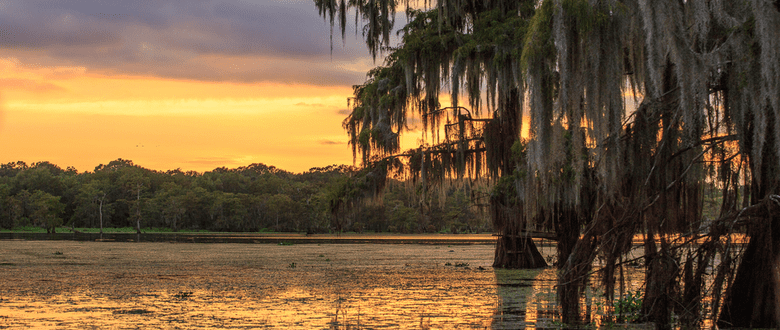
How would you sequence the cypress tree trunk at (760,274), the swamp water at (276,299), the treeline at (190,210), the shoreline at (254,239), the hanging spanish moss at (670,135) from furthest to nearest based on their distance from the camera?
the treeline at (190,210) < the shoreline at (254,239) < the swamp water at (276,299) < the cypress tree trunk at (760,274) < the hanging spanish moss at (670,135)

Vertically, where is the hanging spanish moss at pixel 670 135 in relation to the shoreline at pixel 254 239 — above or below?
above

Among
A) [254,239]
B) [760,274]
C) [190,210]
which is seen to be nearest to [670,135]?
[760,274]

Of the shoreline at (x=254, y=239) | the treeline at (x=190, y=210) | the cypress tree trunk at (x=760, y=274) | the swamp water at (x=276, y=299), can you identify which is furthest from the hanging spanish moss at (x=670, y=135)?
the treeline at (x=190, y=210)

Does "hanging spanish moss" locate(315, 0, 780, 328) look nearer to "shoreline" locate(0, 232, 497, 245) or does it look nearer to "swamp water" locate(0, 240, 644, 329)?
"swamp water" locate(0, 240, 644, 329)

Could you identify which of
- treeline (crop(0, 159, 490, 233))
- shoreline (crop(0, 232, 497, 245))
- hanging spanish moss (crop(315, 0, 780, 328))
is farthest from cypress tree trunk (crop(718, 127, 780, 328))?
treeline (crop(0, 159, 490, 233))

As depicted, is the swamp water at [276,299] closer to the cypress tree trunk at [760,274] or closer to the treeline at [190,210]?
the cypress tree trunk at [760,274]

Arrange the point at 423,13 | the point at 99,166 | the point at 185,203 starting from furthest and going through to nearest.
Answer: the point at 99,166 → the point at 185,203 → the point at 423,13

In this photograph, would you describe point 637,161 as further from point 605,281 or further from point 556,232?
point 556,232

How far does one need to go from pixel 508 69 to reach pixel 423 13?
491cm

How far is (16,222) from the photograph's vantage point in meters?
99.9

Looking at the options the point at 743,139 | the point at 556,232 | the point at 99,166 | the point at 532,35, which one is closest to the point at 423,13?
the point at 556,232

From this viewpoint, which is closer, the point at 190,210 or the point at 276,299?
the point at 276,299

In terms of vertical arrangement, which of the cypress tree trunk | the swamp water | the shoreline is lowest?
the shoreline

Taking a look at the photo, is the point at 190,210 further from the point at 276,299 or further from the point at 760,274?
the point at 760,274
